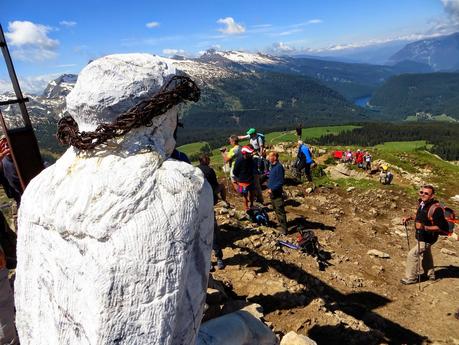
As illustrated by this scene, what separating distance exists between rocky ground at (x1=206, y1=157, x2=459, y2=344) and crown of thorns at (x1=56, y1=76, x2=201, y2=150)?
191 inches

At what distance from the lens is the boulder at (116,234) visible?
1719mm

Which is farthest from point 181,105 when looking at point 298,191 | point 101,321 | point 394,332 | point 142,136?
point 298,191

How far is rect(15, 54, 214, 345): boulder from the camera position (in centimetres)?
172

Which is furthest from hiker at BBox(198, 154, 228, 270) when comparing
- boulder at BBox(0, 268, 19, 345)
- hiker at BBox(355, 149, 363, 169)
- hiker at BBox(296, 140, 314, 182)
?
hiker at BBox(355, 149, 363, 169)

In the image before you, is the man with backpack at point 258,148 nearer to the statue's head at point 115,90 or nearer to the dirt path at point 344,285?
the dirt path at point 344,285

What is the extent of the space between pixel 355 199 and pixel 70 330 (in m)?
16.0

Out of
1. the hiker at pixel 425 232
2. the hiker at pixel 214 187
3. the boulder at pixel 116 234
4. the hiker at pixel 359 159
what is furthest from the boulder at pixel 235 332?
the hiker at pixel 359 159

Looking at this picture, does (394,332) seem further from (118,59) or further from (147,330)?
(118,59)

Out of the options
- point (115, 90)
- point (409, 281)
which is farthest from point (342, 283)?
point (115, 90)

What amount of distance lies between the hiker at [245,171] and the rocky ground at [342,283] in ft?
2.99

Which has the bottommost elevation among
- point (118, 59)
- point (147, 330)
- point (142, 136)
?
point (147, 330)

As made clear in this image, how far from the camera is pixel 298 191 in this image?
17.2 m

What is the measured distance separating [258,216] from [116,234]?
10.8 meters

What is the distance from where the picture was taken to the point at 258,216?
1236 centimetres
